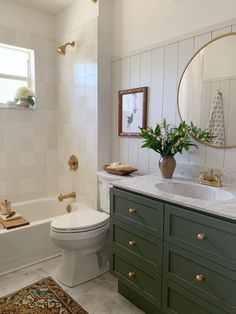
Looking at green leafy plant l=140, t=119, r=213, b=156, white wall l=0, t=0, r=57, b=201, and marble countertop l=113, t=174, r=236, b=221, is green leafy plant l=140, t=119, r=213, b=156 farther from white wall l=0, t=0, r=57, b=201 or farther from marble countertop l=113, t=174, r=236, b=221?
white wall l=0, t=0, r=57, b=201

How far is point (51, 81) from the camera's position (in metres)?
3.06

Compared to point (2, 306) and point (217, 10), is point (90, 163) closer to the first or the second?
point (2, 306)

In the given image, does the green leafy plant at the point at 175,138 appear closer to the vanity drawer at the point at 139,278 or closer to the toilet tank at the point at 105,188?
the toilet tank at the point at 105,188

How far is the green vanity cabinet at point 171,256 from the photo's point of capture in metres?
1.18

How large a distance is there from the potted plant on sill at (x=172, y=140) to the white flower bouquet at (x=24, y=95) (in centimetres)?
159

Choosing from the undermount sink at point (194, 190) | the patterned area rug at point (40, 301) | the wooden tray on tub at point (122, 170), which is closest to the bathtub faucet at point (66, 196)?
the wooden tray on tub at point (122, 170)

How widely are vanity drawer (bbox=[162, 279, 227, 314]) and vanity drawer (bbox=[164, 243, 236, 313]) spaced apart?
0.03 meters

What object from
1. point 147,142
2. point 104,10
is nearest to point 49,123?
point 104,10

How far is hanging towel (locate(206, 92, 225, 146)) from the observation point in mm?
1730

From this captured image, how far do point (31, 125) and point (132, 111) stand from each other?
1301mm

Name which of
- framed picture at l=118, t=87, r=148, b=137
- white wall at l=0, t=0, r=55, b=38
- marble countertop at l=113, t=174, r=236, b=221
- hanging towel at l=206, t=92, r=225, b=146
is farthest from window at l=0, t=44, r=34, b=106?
hanging towel at l=206, t=92, r=225, b=146

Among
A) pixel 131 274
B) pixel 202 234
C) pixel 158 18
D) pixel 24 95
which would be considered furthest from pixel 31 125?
pixel 202 234

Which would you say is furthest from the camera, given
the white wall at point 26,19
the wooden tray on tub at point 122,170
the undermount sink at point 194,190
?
A: the white wall at point 26,19

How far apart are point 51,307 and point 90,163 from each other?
1.32 m
